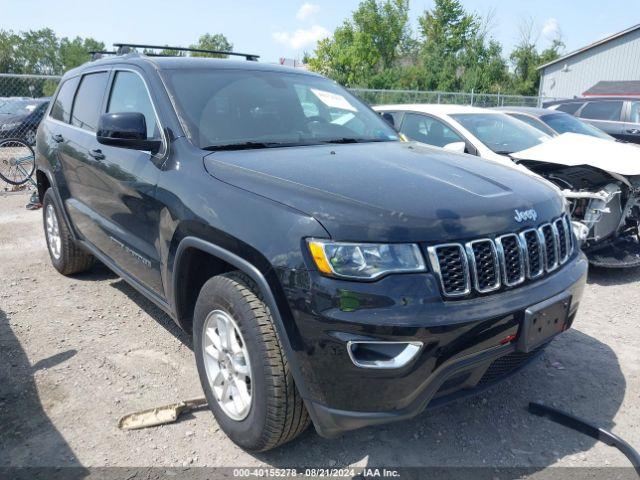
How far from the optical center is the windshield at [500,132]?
617cm

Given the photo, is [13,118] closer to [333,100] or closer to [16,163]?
[16,163]

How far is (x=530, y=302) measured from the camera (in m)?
2.35

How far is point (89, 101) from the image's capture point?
4.18 m

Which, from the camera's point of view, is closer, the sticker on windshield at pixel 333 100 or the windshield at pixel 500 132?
the sticker on windshield at pixel 333 100

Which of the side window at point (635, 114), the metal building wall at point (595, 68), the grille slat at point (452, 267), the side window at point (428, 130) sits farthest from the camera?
the metal building wall at point (595, 68)

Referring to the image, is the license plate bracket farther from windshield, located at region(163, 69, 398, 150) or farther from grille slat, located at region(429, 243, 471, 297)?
windshield, located at region(163, 69, 398, 150)

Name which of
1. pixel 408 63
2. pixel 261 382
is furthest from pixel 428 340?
pixel 408 63

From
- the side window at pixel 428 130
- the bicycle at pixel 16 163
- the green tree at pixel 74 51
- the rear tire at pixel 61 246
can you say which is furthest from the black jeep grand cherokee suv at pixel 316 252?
the green tree at pixel 74 51

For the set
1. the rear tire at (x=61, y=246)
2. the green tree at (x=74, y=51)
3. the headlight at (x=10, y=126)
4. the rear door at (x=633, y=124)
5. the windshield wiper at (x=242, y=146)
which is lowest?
the rear tire at (x=61, y=246)

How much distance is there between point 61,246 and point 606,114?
11146 mm

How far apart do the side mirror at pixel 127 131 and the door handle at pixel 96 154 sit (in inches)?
23.9

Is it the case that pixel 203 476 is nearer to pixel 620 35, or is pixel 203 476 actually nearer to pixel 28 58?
pixel 620 35

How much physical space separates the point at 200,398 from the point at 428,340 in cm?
156

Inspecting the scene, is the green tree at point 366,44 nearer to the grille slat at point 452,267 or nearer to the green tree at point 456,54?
the green tree at point 456,54
